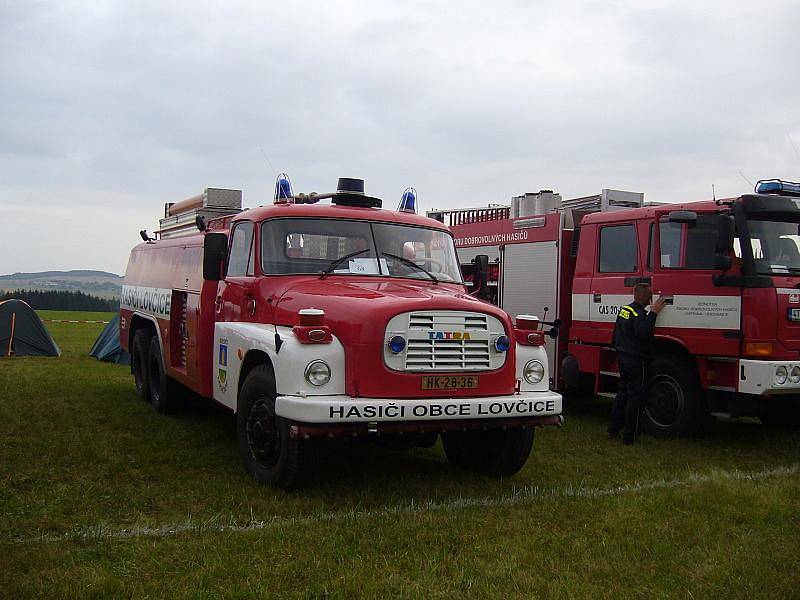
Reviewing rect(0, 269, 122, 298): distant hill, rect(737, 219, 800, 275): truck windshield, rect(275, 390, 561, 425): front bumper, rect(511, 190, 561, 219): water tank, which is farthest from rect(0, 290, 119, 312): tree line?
rect(275, 390, 561, 425): front bumper

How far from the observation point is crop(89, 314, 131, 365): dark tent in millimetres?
17441

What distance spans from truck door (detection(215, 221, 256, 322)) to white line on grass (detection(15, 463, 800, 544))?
213 cm

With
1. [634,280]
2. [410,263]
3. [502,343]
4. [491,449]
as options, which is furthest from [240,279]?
[634,280]

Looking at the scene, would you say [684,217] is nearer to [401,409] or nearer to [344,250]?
[344,250]

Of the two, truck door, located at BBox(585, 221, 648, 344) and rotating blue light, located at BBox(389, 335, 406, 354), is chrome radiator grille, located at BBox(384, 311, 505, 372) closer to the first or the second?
rotating blue light, located at BBox(389, 335, 406, 354)

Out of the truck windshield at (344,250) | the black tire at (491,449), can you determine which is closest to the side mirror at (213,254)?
the truck windshield at (344,250)

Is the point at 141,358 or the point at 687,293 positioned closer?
the point at 687,293

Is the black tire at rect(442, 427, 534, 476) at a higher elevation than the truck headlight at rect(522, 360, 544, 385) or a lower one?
lower

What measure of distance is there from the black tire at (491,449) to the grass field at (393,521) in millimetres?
137

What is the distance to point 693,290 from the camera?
8.60 m

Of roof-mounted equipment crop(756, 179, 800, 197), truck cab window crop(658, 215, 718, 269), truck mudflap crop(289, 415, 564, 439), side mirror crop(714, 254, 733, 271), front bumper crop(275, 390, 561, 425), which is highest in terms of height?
roof-mounted equipment crop(756, 179, 800, 197)

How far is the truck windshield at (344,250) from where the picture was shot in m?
7.09

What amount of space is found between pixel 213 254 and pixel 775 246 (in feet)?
18.4

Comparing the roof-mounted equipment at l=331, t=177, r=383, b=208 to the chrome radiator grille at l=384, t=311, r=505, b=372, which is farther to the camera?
the roof-mounted equipment at l=331, t=177, r=383, b=208
